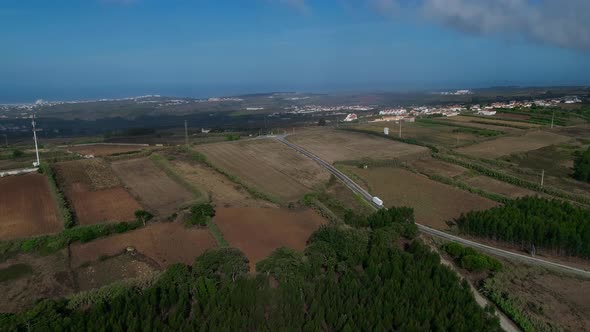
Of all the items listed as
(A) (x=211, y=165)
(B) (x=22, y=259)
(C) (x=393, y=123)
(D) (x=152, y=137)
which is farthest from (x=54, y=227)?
(C) (x=393, y=123)

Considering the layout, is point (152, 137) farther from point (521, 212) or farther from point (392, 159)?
point (521, 212)

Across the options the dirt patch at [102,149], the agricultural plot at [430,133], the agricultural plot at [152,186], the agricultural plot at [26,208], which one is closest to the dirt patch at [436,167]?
the agricultural plot at [430,133]

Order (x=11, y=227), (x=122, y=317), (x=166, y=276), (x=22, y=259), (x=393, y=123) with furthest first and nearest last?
1. (x=393, y=123)
2. (x=11, y=227)
3. (x=22, y=259)
4. (x=166, y=276)
5. (x=122, y=317)

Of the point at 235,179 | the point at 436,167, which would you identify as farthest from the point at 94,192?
the point at 436,167

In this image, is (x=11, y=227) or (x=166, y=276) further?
(x=11, y=227)

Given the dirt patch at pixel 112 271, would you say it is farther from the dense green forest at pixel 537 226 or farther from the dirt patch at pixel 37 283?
the dense green forest at pixel 537 226

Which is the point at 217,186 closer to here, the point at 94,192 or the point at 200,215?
the point at 200,215
